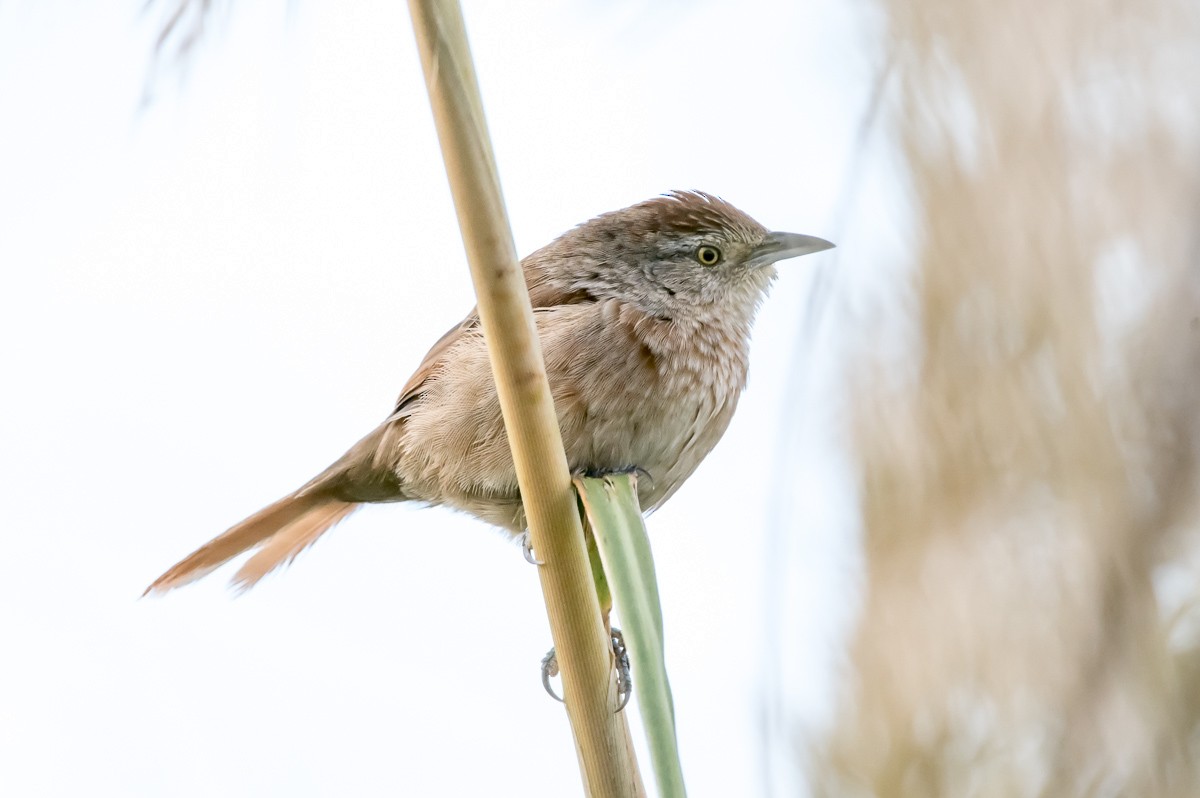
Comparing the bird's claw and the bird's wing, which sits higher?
the bird's wing

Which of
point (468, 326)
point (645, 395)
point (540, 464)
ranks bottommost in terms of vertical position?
point (645, 395)

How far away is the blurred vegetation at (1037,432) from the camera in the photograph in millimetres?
947

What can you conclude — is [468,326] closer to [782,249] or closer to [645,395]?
[645,395]

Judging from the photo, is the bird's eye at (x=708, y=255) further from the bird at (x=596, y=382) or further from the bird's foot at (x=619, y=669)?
the bird's foot at (x=619, y=669)

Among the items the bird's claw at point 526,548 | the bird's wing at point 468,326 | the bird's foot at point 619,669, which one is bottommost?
the bird's foot at point 619,669

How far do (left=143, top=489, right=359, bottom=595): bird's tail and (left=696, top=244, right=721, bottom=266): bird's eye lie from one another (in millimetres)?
1363

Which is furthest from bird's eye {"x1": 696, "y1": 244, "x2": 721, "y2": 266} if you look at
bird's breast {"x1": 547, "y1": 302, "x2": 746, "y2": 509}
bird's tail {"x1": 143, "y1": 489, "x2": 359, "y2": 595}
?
bird's tail {"x1": 143, "y1": 489, "x2": 359, "y2": 595}

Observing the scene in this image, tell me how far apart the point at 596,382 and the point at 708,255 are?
2.60ft

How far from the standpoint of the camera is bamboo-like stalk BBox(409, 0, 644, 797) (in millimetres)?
1405

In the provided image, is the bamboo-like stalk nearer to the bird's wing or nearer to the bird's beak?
the bird's wing

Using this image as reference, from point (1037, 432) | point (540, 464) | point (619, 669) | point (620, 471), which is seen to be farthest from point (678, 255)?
point (1037, 432)

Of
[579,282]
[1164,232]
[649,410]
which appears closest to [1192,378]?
[1164,232]

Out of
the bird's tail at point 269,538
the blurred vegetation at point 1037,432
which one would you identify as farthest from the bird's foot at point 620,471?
the blurred vegetation at point 1037,432

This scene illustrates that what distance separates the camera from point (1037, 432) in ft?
3.44
